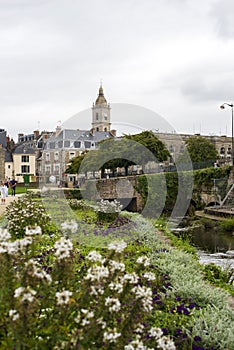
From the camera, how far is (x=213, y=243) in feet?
60.7

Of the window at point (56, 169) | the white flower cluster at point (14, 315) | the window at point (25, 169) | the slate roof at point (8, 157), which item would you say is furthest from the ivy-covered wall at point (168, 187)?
the slate roof at point (8, 157)

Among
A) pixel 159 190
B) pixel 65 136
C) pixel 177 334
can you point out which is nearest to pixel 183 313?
pixel 177 334

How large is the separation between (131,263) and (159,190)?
2949cm

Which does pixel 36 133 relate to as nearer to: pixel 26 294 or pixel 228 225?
pixel 228 225

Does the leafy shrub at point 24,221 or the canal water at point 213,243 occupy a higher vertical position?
the leafy shrub at point 24,221

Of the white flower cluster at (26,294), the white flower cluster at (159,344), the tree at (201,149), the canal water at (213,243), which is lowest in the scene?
the canal water at (213,243)

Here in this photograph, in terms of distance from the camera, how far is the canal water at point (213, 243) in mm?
13821

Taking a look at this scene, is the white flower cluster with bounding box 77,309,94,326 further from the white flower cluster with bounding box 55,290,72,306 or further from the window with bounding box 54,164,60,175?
the window with bounding box 54,164,60,175

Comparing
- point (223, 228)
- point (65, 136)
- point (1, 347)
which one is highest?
point (65, 136)

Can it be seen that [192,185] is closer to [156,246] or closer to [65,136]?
[65,136]

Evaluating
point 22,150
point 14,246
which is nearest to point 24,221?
point 14,246

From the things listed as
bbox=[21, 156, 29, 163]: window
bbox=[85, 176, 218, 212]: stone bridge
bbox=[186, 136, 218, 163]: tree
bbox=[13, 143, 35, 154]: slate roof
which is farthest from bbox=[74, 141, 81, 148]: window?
bbox=[186, 136, 218, 163]: tree

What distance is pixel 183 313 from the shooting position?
5887 millimetres

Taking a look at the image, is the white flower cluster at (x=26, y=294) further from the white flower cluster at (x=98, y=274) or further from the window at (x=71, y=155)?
the window at (x=71, y=155)
